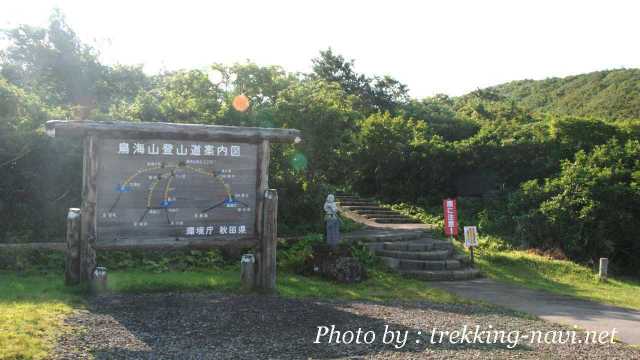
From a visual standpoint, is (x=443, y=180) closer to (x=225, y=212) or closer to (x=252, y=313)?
(x=225, y=212)

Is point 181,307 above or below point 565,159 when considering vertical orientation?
below

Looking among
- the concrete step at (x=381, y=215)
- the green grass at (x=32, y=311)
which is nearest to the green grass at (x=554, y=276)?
the concrete step at (x=381, y=215)

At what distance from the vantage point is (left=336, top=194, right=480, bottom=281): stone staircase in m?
13.5

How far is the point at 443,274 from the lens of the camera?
13.3 meters

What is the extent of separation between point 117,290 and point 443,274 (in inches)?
285

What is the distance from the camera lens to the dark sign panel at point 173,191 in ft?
30.2

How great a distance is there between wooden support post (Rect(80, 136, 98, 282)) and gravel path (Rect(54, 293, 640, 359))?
813mm

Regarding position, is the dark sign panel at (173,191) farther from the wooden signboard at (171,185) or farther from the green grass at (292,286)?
the green grass at (292,286)

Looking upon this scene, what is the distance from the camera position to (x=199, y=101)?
15773 millimetres

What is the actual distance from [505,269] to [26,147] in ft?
38.2

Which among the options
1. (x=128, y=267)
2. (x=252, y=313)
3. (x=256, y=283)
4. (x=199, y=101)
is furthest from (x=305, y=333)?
(x=199, y=101)

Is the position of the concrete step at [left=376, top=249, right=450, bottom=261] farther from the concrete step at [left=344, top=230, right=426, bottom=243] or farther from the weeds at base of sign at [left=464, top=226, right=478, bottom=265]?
the weeds at base of sign at [left=464, top=226, right=478, bottom=265]

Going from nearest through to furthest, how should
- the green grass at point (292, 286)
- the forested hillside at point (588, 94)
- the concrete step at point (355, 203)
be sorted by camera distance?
the green grass at point (292, 286) → the concrete step at point (355, 203) → the forested hillside at point (588, 94)

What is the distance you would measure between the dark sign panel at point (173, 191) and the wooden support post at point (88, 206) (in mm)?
80
